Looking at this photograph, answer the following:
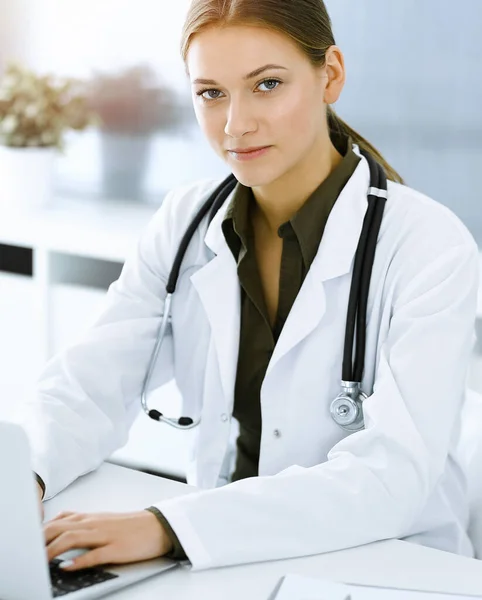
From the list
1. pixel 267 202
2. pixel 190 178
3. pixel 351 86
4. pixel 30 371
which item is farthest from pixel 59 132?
pixel 267 202

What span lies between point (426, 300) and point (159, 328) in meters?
0.49

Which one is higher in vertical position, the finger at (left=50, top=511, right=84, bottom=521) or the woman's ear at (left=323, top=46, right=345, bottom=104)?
the woman's ear at (left=323, top=46, right=345, bottom=104)

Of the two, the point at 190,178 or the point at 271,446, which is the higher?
the point at 190,178

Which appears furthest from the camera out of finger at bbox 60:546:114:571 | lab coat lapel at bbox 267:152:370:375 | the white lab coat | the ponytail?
the ponytail

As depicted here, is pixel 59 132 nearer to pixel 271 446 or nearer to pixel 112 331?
pixel 112 331

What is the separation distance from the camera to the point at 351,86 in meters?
2.41

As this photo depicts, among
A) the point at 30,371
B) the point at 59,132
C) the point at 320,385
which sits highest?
the point at 59,132

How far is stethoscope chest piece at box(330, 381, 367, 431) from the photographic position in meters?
1.21

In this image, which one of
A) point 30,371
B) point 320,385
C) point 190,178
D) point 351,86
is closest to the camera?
point 320,385

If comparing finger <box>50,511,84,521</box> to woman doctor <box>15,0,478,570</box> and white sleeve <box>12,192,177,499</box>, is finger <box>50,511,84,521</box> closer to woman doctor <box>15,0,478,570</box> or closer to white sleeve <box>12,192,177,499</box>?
woman doctor <box>15,0,478,570</box>

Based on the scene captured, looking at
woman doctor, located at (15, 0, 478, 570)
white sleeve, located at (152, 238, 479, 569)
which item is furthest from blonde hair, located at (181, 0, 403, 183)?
white sleeve, located at (152, 238, 479, 569)

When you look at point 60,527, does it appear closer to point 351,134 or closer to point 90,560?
point 90,560

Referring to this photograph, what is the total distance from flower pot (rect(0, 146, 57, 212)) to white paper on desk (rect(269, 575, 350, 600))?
2025 mm

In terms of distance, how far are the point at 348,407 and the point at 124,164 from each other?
73.5 inches
